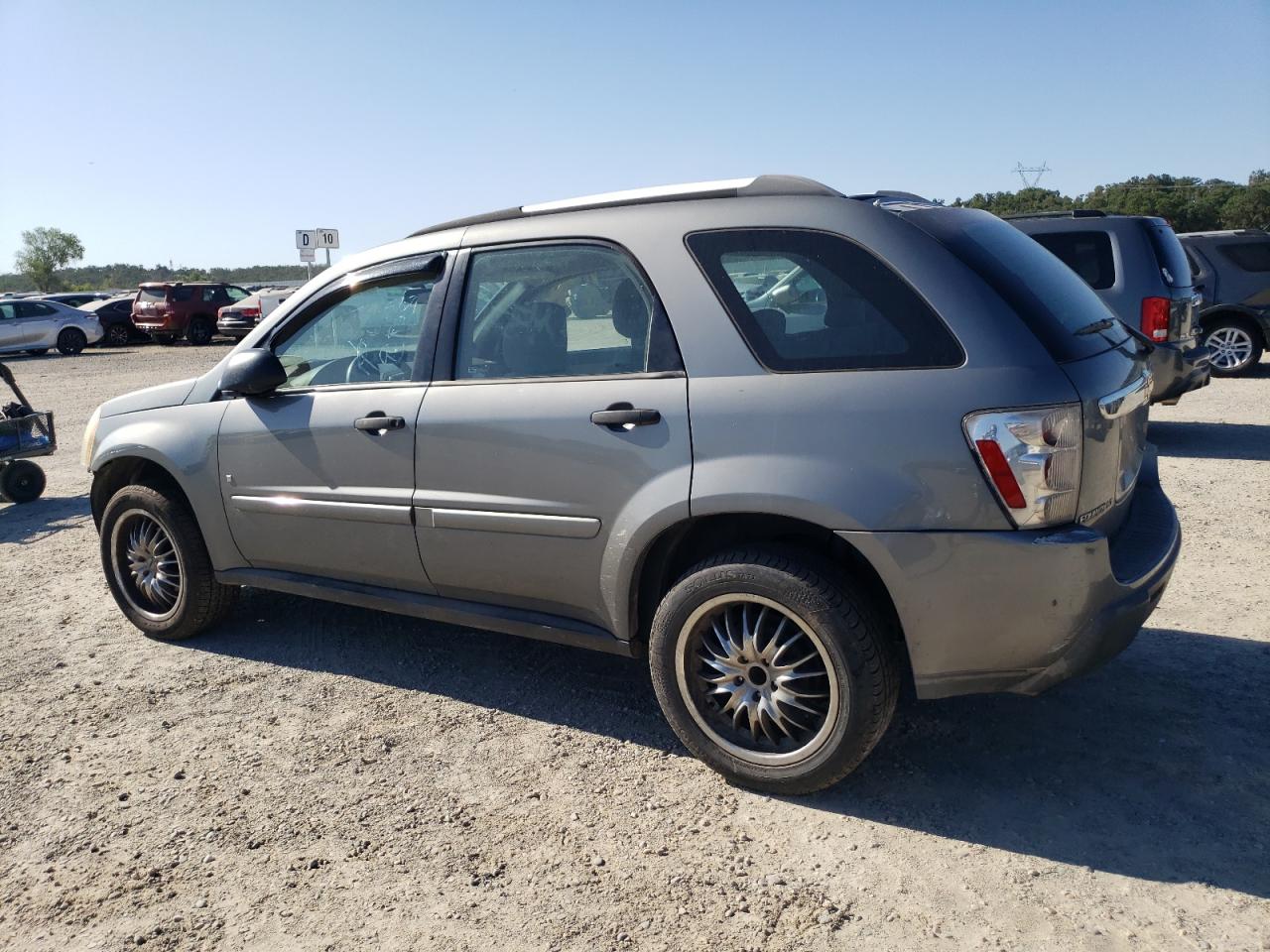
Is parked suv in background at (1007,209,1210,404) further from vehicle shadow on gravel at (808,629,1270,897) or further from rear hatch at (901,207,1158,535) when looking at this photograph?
rear hatch at (901,207,1158,535)

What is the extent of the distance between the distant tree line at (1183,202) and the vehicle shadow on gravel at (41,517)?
128 ft

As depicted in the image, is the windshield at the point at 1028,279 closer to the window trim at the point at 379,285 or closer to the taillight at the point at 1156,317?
the window trim at the point at 379,285

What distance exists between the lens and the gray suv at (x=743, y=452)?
2.91m

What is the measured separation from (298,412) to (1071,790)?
323 cm

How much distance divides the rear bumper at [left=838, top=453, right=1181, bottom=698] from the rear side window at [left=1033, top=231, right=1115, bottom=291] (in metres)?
6.28

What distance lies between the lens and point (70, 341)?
28.1 m

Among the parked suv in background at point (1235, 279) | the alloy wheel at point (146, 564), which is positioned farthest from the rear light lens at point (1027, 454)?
the parked suv in background at point (1235, 279)

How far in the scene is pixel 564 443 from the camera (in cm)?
351

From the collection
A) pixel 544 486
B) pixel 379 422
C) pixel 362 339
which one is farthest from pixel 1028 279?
pixel 362 339

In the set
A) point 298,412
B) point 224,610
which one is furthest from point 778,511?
point 224,610

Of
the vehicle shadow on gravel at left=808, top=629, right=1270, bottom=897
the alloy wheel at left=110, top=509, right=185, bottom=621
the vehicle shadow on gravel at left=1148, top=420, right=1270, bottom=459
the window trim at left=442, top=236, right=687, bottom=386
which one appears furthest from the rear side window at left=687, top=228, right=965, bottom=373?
the vehicle shadow on gravel at left=1148, top=420, right=1270, bottom=459

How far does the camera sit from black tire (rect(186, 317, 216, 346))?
30.5 m

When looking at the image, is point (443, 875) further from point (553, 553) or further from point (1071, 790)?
point (1071, 790)

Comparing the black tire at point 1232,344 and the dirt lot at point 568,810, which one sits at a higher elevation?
the black tire at point 1232,344
